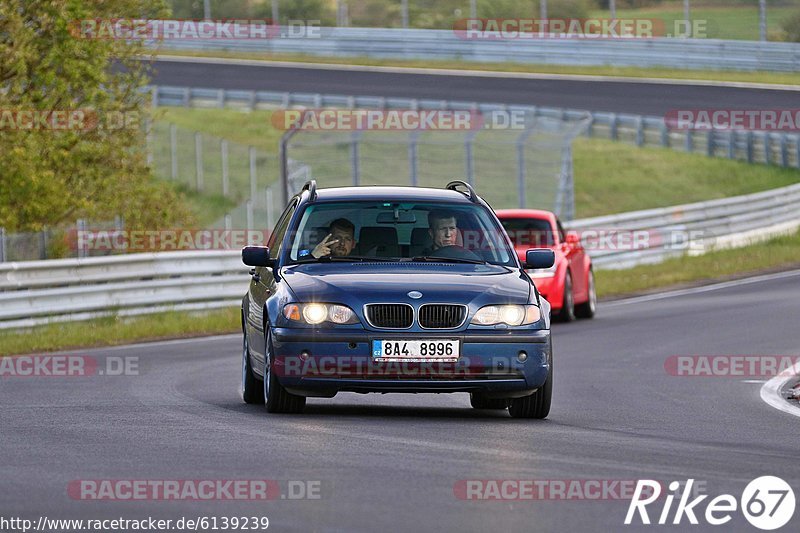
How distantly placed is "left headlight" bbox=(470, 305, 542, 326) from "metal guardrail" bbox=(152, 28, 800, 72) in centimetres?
3965

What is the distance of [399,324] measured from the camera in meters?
11.0

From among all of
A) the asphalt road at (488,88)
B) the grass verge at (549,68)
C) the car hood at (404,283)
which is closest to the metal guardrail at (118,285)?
the car hood at (404,283)

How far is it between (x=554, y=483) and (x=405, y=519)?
4.05 feet

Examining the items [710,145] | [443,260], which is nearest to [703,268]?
[710,145]

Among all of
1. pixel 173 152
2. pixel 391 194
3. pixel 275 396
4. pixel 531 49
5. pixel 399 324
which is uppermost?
pixel 391 194

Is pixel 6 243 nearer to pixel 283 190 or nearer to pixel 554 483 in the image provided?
pixel 283 190

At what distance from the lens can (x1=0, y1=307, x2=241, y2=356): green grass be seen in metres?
19.5

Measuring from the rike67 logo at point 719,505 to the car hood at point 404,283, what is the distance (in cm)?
305

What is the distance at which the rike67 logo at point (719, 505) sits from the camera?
7.25 m

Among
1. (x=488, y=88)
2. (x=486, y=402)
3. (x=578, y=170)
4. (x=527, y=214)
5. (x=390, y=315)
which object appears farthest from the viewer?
(x=488, y=88)

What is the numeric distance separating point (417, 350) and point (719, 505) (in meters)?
3.61

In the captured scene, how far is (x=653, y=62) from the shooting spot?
2208 inches

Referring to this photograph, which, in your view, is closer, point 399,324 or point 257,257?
point 399,324

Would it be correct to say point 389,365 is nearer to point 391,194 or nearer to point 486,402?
point 486,402
